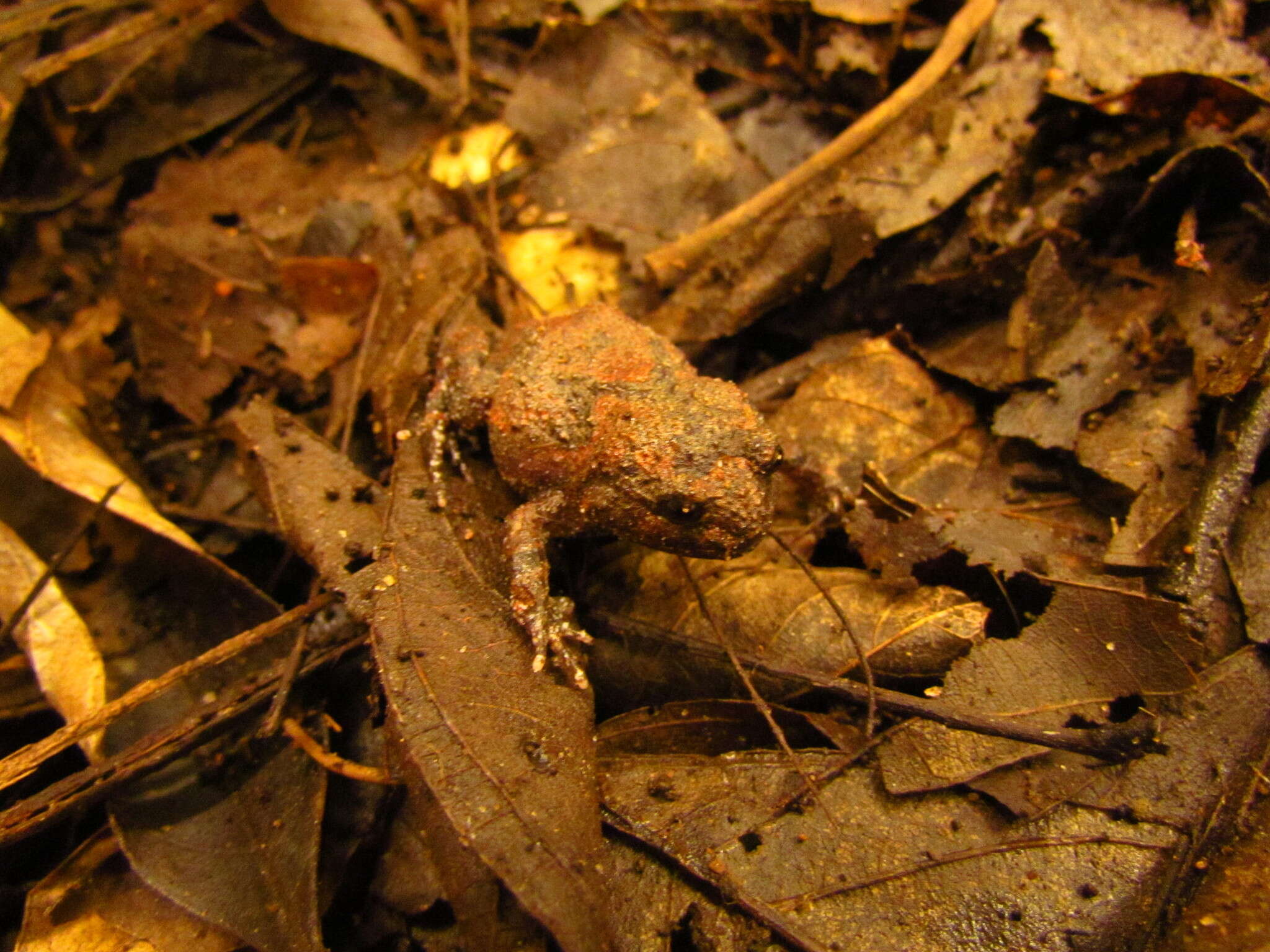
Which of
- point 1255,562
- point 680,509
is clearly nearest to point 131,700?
point 680,509

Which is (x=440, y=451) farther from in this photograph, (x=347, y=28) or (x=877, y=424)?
(x=347, y=28)

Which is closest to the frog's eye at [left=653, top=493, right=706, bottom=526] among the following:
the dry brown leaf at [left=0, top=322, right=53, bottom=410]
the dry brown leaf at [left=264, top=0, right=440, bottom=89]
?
→ the dry brown leaf at [left=0, top=322, right=53, bottom=410]

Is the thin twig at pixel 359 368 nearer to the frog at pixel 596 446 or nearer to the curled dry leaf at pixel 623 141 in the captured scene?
the frog at pixel 596 446

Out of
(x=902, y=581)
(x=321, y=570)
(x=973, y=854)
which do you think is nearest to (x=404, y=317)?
(x=321, y=570)

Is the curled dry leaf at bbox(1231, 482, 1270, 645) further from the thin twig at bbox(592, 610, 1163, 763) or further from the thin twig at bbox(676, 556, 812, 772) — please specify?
the thin twig at bbox(676, 556, 812, 772)

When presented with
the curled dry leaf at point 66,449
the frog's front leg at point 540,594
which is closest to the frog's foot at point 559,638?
the frog's front leg at point 540,594


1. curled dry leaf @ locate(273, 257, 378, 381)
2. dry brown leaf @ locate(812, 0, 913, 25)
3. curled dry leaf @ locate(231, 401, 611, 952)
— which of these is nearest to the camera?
curled dry leaf @ locate(231, 401, 611, 952)

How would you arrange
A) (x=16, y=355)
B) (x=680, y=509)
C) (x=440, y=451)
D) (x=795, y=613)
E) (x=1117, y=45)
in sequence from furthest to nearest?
1. (x=1117, y=45)
2. (x=16, y=355)
3. (x=440, y=451)
4. (x=795, y=613)
5. (x=680, y=509)
